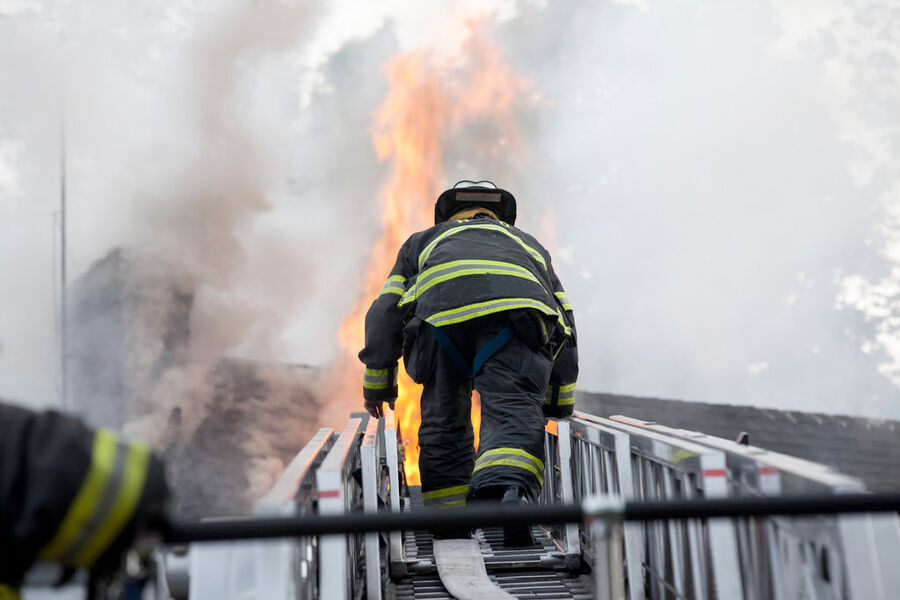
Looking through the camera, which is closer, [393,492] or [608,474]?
[608,474]

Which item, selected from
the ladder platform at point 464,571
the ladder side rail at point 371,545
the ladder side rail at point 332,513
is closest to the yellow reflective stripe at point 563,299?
the ladder platform at point 464,571

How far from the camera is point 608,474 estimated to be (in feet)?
8.71

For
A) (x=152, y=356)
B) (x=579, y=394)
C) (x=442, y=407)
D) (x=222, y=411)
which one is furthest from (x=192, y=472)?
(x=442, y=407)

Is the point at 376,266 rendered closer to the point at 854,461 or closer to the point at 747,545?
the point at 854,461

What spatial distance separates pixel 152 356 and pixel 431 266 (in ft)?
37.4

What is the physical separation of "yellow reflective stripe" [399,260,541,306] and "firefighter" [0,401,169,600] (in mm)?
2467

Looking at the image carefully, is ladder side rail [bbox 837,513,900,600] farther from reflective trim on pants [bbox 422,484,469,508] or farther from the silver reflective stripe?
reflective trim on pants [bbox 422,484,469,508]

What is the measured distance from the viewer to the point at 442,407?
3.47m

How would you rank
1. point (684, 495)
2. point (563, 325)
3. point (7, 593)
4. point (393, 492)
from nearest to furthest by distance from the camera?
point (7, 593), point (684, 495), point (393, 492), point (563, 325)

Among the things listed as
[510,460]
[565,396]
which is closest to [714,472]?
[510,460]

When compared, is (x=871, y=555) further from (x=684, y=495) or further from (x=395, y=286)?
(x=395, y=286)

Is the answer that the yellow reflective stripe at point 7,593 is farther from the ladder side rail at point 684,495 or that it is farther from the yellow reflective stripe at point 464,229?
the yellow reflective stripe at point 464,229

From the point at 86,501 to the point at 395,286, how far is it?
2.84 metres

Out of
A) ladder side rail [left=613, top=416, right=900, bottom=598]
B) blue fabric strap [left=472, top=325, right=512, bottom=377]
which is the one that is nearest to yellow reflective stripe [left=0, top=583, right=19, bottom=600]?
ladder side rail [left=613, top=416, right=900, bottom=598]
